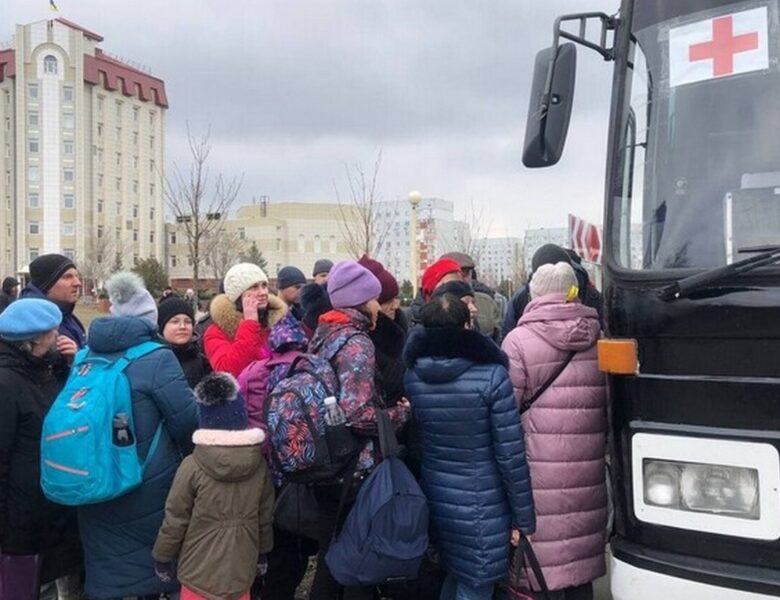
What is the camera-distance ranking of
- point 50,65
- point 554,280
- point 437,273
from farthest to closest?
point 50,65 < point 437,273 < point 554,280

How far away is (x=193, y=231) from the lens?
828 inches

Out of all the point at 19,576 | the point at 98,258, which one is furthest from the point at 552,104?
the point at 98,258

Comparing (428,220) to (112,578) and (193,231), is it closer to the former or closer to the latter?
(193,231)

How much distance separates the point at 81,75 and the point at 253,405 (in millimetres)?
77016

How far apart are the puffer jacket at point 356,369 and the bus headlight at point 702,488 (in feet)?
4.00

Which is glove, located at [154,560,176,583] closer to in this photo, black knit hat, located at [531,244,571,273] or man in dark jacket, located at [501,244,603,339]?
man in dark jacket, located at [501,244,603,339]

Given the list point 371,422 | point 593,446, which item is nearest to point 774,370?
point 593,446

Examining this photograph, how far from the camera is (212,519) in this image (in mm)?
3432

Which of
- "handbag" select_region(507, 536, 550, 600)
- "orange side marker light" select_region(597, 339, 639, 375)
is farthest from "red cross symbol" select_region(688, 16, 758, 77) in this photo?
"handbag" select_region(507, 536, 550, 600)

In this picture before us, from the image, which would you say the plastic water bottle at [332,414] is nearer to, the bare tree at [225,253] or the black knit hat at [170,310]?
the black knit hat at [170,310]

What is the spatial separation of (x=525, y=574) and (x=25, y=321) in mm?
2730

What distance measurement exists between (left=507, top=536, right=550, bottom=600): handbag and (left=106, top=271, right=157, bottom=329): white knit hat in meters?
2.24

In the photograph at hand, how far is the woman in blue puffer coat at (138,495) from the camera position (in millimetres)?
3631

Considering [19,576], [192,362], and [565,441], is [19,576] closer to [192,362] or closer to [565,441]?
[192,362]
